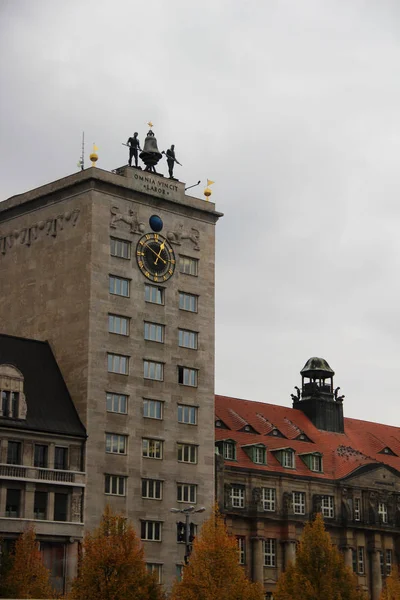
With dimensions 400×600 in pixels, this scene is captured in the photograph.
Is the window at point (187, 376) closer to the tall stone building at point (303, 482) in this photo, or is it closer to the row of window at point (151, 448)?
the row of window at point (151, 448)

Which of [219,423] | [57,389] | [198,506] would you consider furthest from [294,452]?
[57,389]

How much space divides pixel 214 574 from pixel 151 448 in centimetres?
1553

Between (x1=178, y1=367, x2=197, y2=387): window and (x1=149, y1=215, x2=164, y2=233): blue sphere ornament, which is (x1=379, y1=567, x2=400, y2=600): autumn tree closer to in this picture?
(x1=178, y1=367, x2=197, y2=387): window

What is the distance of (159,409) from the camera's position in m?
109

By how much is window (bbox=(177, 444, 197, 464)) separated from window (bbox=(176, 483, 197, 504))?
213 cm

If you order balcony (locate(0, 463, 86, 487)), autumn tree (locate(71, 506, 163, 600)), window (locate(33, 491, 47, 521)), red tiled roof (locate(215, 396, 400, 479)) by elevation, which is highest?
red tiled roof (locate(215, 396, 400, 479))

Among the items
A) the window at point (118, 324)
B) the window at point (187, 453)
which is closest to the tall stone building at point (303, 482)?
the window at point (187, 453)

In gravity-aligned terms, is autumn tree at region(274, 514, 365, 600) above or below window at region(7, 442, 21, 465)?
below

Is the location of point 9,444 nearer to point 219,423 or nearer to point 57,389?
point 57,389

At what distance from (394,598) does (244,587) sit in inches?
801

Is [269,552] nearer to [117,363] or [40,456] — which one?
[117,363]

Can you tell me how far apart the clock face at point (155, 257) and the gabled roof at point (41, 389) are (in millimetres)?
11083

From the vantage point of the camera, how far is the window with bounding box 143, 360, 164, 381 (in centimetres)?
10875

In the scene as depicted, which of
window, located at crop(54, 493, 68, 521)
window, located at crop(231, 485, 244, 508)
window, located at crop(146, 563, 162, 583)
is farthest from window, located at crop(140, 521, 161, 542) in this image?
window, located at crop(231, 485, 244, 508)
